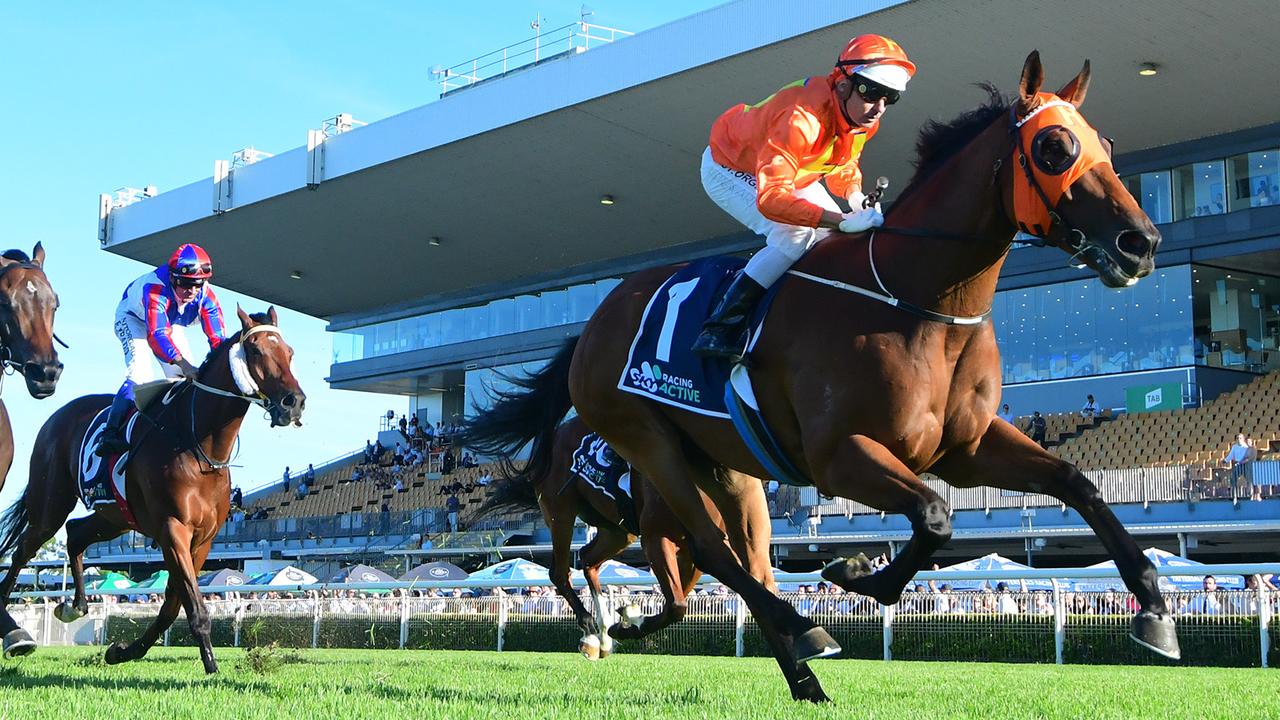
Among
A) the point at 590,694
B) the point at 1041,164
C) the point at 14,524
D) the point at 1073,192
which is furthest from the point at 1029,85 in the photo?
the point at 14,524

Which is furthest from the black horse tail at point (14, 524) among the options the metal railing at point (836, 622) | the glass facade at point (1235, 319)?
the glass facade at point (1235, 319)

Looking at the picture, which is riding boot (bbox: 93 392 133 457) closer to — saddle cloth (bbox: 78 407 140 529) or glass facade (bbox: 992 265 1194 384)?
saddle cloth (bbox: 78 407 140 529)

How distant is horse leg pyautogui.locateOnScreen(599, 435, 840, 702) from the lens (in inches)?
173

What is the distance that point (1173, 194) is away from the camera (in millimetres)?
25891

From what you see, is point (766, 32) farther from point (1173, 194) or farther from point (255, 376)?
point (255, 376)

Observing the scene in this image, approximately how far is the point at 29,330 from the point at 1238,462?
1854cm

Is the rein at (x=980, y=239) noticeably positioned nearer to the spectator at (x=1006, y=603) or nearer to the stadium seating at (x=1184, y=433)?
the spectator at (x=1006, y=603)

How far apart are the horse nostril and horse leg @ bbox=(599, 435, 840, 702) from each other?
1.52m

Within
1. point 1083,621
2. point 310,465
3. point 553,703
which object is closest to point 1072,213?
A: point 553,703

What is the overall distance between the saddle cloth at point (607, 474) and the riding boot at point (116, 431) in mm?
3271

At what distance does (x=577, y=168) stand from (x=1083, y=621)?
1925 centimetres

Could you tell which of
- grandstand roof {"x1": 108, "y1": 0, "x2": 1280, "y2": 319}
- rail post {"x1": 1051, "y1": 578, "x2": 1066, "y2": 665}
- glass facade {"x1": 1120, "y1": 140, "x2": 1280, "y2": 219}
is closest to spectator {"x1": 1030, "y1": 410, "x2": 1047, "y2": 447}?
glass facade {"x1": 1120, "y1": 140, "x2": 1280, "y2": 219}

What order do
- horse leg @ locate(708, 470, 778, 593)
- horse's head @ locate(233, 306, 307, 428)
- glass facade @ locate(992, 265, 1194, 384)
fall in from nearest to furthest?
horse leg @ locate(708, 470, 778, 593), horse's head @ locate(233, 306, 307, 428), glass facade @ locate(992, 265, 1194, 384)

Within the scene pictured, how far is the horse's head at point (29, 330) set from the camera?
19.0ft
